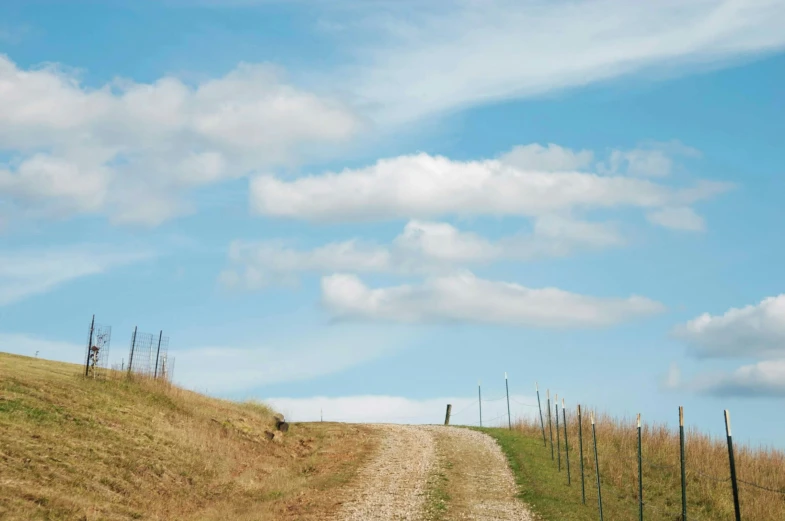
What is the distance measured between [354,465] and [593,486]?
10691 mm

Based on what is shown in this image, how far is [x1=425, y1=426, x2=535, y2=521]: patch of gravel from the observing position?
26.1m

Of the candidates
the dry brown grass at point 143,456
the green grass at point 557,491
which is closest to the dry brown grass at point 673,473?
the green grass at point 557,491

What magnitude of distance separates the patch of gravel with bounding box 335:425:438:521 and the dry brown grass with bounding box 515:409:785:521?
6.68m

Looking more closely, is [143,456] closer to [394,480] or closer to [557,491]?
[394,480]

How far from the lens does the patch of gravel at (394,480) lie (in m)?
25.5

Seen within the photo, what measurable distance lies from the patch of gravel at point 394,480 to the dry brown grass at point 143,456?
1003 millimetres

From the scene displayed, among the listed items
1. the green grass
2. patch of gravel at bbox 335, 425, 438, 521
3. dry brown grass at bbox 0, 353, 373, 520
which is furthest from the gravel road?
dry brown grass at bbox 0, 353, 373, 520

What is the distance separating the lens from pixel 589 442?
131 ft

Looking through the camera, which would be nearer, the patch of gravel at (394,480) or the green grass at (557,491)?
the patch of gravel at (394,480)

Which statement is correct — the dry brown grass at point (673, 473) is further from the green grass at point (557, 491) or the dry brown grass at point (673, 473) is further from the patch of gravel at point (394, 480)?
the patch of gravel at point (394, 480)

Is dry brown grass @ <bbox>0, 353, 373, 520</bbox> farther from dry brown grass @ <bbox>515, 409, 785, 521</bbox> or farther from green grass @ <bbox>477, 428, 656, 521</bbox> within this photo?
dry brown grass @ <bbox>515, 409, 785, 521</bbox>

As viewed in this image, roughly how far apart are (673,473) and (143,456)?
2373 cm

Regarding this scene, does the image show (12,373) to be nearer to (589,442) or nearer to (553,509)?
(553,509)

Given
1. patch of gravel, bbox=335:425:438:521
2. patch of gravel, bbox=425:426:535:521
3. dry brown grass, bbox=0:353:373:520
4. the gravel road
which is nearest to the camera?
dry brown grass, bbox=0:353:373:520
